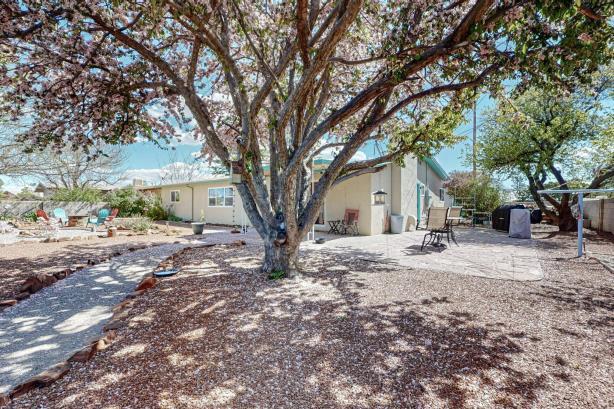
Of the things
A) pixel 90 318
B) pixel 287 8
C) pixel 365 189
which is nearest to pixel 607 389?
pixel 90 318

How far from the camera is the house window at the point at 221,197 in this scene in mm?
15920

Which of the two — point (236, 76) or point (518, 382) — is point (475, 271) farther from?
point (236, 76)

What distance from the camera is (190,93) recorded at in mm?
5133

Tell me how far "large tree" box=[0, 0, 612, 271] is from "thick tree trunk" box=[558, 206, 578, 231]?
33.7 feet

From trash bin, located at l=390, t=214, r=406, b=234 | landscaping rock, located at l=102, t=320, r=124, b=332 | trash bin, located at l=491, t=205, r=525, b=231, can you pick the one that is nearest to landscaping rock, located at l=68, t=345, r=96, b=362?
landscaping rock, located at l=102, t=320, r=124, b=332

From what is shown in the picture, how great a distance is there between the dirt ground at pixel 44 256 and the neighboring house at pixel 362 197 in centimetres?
390

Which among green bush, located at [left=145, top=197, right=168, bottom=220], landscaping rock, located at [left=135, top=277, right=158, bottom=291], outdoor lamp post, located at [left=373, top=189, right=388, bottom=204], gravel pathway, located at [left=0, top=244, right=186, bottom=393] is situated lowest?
gravel pathway, located at [left=0, top=244, right=186, bottom=393]

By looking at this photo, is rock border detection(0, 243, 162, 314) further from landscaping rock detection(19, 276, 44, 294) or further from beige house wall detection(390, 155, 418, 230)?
beige house wall detection(390, 155, 418, 230)

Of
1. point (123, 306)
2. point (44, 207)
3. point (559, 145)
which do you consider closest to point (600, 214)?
point (559, 145)

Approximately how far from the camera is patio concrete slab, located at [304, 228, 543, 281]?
5.81 meters

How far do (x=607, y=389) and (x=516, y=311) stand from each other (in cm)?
152

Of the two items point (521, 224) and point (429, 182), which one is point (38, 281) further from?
point (429, 182)

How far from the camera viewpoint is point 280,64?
16.6 ft

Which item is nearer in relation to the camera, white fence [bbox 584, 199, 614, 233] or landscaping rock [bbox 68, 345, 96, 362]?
landscaping rock [bbox 68, 345, 96, 362]
